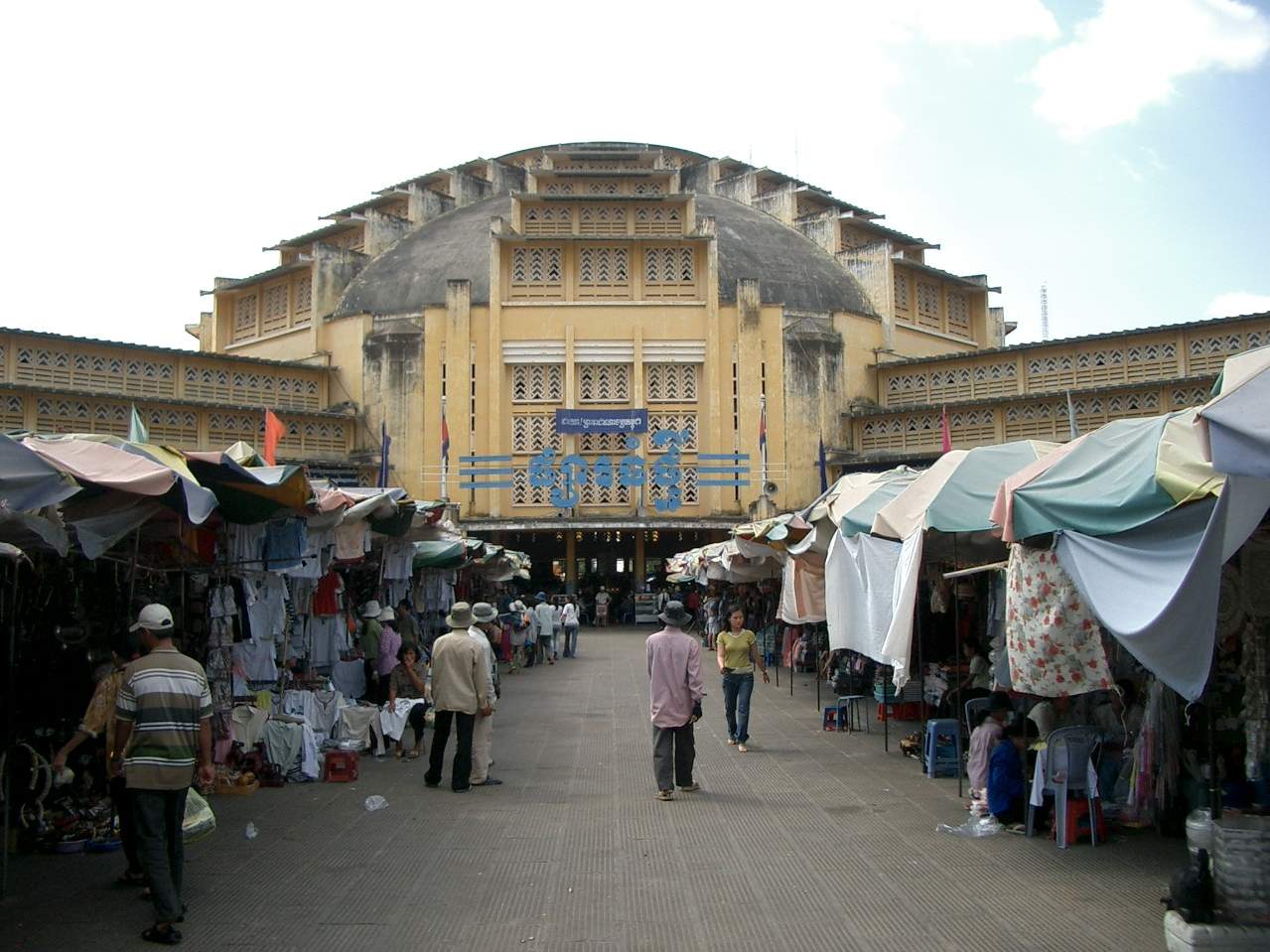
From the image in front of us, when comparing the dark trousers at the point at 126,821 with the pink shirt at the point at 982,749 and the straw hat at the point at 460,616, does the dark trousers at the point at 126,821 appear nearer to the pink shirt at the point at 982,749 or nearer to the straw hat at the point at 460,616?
the straw hat at the point at 460,616

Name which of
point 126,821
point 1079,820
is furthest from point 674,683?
point 126,821

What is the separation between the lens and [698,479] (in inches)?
1403

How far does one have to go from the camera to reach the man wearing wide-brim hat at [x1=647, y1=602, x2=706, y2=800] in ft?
30.2

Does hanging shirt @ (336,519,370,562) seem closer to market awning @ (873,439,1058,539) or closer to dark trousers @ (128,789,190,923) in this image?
market awning @ (873,439,1058,539)

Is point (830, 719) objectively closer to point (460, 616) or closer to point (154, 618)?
point (460, 616)

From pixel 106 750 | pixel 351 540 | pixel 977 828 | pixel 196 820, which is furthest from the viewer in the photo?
pixel 351 540

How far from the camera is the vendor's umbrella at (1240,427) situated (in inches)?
179

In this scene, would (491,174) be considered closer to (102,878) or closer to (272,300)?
(272,300)

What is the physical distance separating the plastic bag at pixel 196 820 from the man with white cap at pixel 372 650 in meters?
5.44

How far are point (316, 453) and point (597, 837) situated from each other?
1198 inches

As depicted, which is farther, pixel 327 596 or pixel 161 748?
pixel 327 596

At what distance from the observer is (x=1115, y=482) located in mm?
6586

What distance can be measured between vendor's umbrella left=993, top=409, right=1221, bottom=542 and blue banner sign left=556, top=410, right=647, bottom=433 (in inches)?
1067

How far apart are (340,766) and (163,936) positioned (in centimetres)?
453
